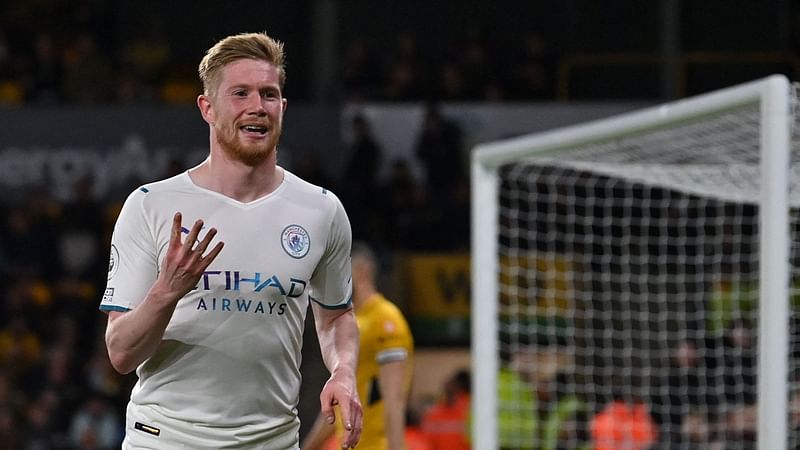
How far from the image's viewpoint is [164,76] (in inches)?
568

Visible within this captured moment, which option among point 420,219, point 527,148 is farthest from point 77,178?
point 527,148

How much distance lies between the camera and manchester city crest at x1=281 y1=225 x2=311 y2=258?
3.31 metres

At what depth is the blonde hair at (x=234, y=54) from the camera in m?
3.29

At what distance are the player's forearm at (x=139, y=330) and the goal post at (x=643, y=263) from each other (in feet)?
10.4

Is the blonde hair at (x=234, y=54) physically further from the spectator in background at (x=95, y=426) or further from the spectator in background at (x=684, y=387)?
the spectator in background at (x=95, y=426)

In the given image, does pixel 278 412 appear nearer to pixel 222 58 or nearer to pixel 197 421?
pixel 197 421

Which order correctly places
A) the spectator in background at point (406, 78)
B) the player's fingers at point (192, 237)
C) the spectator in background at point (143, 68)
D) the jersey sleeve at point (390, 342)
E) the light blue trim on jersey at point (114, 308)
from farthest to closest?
the spectator in background at point (406, 78) → the spectator in background at point (143, 68) → the jersey sleeve at point (390, 342) → the light blue trim on jersey at point (114, 308) → the player's fingers at point (192, 237)

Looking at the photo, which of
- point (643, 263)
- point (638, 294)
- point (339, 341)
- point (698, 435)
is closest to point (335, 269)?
point (339, 341)

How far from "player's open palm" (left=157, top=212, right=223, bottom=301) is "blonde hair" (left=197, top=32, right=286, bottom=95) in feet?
1.58

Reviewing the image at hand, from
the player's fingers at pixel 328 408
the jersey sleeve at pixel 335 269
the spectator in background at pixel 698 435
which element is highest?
the jersey sleeve at pixel 335 269

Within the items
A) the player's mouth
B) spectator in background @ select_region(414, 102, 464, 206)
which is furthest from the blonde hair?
spectator in background @ select_region(414, 102, 464, 206)

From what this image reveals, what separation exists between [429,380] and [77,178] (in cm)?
383

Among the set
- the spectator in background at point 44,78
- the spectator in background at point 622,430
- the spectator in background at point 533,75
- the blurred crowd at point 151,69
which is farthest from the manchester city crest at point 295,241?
the spectator in background at point 533,75

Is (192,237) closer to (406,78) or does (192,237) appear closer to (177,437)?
(177,437)
